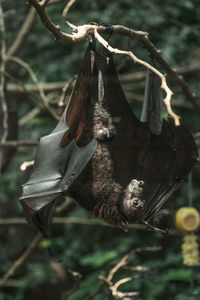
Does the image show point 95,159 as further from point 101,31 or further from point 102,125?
point 101,31

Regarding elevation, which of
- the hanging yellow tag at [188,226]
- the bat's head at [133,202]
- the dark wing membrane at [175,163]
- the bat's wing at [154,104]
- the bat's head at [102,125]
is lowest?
the hanging yellow tag at [188,226]

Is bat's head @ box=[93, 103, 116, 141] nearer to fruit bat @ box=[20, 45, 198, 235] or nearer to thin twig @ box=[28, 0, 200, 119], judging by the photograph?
fruit bat @ box=[20, 45, 198, 235]

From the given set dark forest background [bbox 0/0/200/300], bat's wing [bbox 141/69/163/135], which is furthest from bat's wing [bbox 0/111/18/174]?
bat's wing [bbox 141/69/163/135]

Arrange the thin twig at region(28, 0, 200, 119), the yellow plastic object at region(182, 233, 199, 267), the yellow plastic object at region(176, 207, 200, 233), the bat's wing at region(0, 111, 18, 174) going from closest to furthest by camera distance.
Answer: the thin twig at region(28, 0, 200, 119)
the yellow plastic object at region(182, 233, 199, 267)
the yellow plastic object at region(176, 207, 200, 233)
the bat's wing at region(0, 111, 18, 174)

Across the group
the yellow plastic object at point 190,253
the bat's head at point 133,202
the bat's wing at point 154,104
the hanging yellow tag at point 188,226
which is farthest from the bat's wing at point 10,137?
the bat's head at point 133,202

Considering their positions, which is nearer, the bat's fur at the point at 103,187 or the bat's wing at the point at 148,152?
the bat's fur at the point at 103,187

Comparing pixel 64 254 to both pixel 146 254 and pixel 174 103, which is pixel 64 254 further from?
pixel 174 103

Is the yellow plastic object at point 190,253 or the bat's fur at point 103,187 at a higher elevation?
the bat's fur at point 103,187

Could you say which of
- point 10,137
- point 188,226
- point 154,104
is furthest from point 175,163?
point 10,137

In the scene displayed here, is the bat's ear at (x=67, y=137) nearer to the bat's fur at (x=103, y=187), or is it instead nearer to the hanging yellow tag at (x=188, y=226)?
the bat's fur at (x=103, y=187)

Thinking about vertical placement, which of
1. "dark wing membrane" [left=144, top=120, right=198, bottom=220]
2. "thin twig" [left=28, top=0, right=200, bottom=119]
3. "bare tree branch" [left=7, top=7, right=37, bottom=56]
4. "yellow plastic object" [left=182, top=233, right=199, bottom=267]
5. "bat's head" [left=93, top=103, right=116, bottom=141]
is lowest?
"yellow plastic object" [left=182, top=233, right=199, bottom=267]
